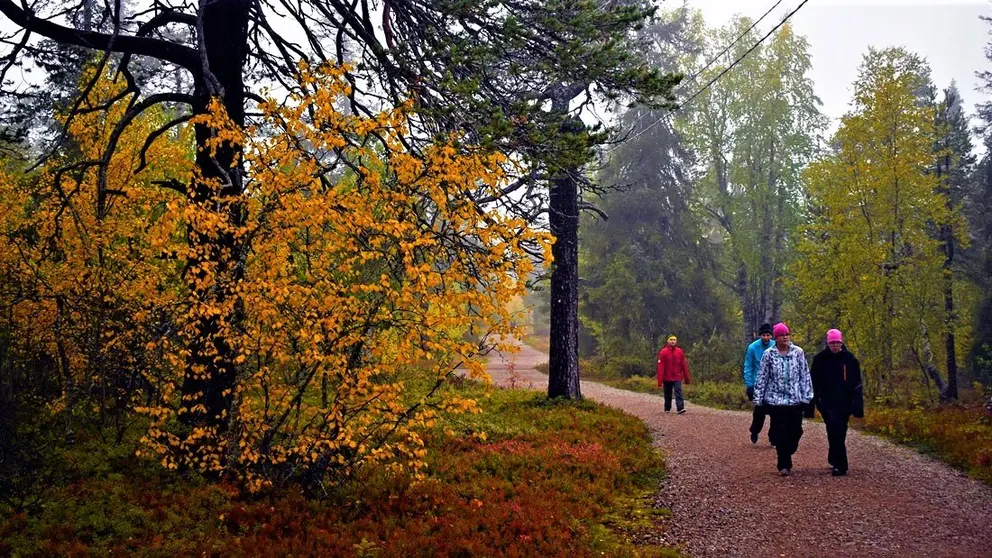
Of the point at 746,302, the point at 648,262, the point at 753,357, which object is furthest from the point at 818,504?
the point at 746,302

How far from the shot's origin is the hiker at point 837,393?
26.5 feet

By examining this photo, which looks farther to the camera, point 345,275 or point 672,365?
point 672,365

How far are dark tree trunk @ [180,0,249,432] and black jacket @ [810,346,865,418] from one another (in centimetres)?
731

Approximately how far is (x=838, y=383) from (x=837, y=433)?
2.16 ft

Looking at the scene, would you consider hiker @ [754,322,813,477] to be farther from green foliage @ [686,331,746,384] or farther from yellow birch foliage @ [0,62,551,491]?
green foliage @ [686,331,746,384]

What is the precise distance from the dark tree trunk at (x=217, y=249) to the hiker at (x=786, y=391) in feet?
21.8

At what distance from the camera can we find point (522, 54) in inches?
306

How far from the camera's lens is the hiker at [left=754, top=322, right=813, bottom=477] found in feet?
26.8

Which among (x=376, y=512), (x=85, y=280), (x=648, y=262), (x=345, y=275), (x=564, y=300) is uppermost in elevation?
(x=648, y=262)

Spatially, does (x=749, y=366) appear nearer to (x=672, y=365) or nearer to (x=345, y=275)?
(x=672, y=365)

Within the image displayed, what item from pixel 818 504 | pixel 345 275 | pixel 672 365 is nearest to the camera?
pixel 345 275

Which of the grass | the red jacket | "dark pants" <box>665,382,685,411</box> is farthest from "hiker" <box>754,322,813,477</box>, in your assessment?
"dark pants" <box>665,382,685,411</box>

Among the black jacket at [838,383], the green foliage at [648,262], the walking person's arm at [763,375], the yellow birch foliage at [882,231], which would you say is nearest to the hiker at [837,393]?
the black jacket at [838,383]

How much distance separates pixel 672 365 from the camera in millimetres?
13969
